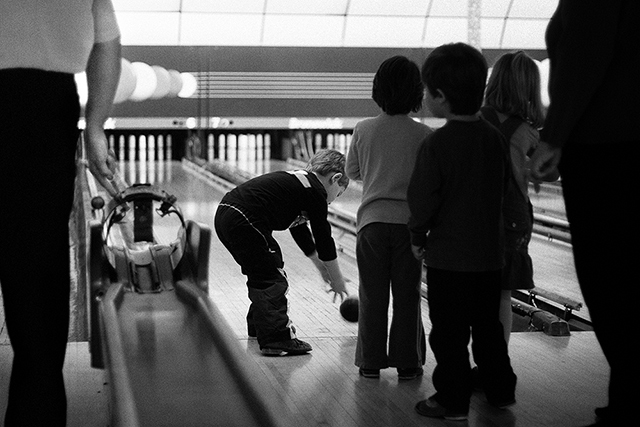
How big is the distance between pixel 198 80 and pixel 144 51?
96 centimetres

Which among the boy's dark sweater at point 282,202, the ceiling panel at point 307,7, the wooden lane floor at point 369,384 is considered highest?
the ceiling panel at point 307,7

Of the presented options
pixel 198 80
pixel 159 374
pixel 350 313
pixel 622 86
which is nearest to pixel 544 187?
pixel 198 80

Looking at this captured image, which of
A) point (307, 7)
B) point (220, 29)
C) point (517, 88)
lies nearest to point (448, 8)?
point (307, 7)

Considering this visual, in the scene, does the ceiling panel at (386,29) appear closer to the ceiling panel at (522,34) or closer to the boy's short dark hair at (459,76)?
the ceiling panel at (522,34)

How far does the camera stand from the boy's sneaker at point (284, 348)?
362 cm

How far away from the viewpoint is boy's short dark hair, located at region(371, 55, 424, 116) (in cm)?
315

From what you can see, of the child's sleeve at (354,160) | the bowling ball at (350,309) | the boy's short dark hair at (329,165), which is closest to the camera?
the child's sleeve at (354,160)

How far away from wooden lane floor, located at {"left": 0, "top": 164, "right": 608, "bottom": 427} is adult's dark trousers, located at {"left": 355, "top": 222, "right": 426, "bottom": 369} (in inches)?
Answer: 3.4

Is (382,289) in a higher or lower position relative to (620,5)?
lower

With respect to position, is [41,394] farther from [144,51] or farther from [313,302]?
[144,51]

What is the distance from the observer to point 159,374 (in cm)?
278

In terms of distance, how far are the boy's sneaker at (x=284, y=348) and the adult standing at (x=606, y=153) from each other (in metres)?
1.96

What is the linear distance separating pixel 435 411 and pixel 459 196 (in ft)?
1.98

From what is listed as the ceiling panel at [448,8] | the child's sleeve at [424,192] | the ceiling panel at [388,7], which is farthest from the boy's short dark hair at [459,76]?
the ceiling panel at [448,8]
